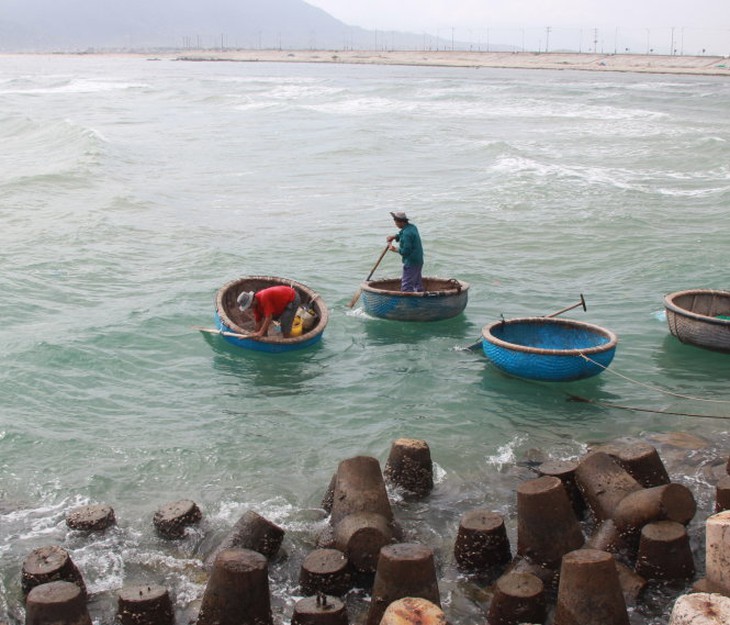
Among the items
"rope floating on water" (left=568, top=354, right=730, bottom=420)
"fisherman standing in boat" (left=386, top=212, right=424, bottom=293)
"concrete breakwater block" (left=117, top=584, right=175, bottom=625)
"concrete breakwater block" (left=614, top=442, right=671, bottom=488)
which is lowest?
"rope floating on water" (left=568, top=354, right=730, bottom=420)

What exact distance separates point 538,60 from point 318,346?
473ft

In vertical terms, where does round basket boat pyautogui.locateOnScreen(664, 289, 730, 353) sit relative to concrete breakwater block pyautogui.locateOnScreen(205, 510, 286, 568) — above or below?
above

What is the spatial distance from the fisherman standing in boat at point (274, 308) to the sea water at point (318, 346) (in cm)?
50

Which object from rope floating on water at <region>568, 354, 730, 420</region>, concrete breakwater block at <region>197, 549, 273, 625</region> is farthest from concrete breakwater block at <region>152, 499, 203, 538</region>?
rope floating on water at <region>568, 354, 730, 420</region>

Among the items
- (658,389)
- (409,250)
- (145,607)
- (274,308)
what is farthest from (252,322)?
(145,607)

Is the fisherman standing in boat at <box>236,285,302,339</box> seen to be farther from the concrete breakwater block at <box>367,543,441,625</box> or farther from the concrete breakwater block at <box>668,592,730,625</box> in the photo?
the concrete breakwater block at <box>668,592,730,625</box>

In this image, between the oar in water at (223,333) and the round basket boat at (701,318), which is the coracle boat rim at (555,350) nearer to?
the round basket boat at (701,318)

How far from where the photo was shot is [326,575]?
7777 millimetres

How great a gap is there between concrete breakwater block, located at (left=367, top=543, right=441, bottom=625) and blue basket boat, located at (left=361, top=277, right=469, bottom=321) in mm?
8767

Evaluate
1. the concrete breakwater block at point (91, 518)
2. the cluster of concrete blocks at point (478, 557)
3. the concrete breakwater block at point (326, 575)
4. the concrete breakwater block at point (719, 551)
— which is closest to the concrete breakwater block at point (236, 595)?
the cluster of concrete blocks at point (478, 557)

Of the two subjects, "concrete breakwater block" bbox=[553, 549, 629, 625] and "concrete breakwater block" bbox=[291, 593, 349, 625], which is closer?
"concrete breakwater block" bbox=[553, 549, 629, 625]

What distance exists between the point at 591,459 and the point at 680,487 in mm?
921

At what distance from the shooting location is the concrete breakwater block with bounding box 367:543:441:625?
7.13m

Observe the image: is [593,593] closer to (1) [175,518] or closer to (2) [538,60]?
(1) [175,518]
